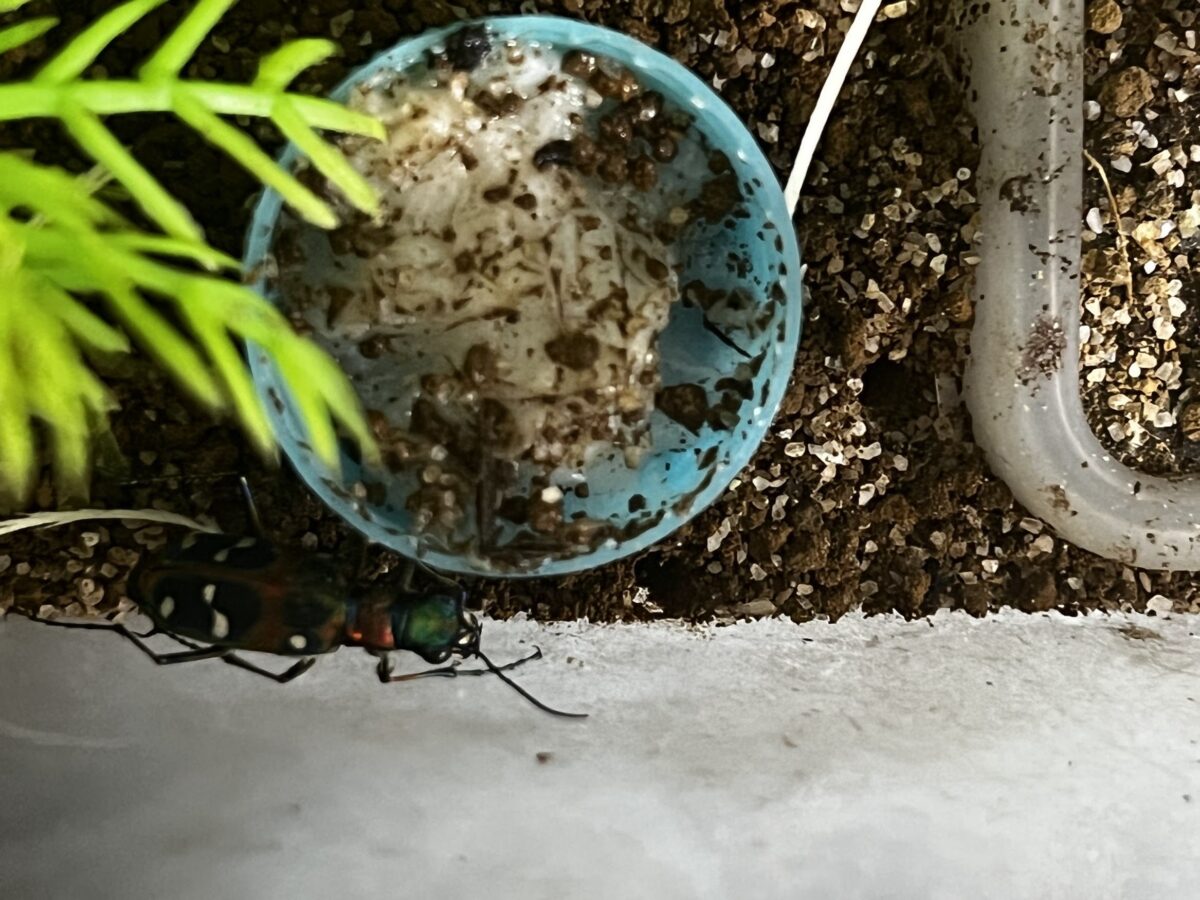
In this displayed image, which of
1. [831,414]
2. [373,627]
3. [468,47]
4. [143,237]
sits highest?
[468,47]

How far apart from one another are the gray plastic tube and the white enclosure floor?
14 cm

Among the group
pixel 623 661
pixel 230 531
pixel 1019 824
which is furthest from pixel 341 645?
pixel 1019 824

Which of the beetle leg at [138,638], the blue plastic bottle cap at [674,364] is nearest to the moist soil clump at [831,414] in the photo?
the beetle leg at [138,638]

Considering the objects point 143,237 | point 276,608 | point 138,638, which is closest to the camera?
point 143,237

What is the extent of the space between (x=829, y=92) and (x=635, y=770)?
0.71 m

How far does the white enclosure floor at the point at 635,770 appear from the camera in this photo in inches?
39.6

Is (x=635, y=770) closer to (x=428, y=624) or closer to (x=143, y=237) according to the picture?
(x=428, y=624)

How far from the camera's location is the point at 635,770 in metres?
1.06

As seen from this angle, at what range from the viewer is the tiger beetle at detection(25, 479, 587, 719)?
924 millimetres

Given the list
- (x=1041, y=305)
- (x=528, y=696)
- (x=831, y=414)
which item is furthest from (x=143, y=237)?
(x=1041, y=305)

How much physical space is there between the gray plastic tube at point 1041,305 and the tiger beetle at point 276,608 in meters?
0.60

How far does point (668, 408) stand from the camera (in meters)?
1.04

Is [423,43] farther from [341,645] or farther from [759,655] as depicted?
[759,655]

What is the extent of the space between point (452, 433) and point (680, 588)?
0.31 meters
